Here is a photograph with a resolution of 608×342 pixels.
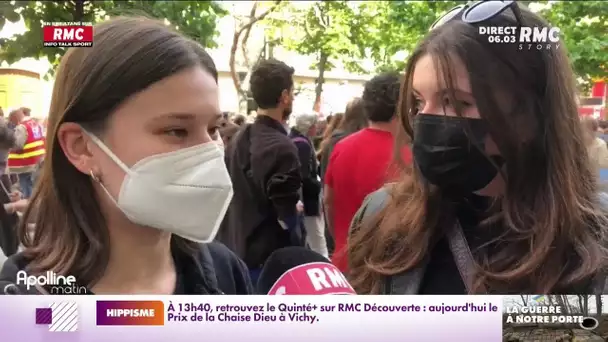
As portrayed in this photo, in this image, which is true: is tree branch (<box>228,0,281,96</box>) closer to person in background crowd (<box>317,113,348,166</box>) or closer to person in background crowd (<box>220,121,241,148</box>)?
person in background crowd (<box>220,121,241,148</box>)

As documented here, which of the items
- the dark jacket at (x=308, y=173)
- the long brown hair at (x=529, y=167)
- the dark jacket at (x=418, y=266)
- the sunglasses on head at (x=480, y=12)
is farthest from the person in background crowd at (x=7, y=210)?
the sunglasses on head at (x=480, y=12)

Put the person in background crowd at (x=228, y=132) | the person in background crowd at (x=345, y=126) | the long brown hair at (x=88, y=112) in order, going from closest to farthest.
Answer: the long brown hair at (x=88, y=112), the person in background crowd at (x=228, y=132), the person in background crowd at (x=345, y=126)

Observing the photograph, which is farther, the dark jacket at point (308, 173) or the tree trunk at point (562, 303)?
the dark jacket at point (308, 173)

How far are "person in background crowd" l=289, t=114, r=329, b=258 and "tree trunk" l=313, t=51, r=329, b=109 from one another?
0.05m

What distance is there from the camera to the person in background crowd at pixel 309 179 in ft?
5.53

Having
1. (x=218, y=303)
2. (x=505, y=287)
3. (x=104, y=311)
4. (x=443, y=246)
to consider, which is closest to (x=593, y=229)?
(x=505, y=287)

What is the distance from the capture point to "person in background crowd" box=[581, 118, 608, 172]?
152cm

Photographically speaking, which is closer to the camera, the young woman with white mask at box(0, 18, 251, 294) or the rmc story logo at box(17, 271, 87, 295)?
the young woman with white mask at box(0, 18, 251, 294)

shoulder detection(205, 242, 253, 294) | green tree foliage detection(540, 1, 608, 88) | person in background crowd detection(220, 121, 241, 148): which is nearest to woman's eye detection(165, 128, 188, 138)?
person in background crowd detection(220, 121, 241, 148)

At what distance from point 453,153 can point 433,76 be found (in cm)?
20

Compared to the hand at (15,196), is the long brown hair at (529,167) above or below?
above

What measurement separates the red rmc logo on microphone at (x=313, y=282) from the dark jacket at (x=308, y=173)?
0.21m

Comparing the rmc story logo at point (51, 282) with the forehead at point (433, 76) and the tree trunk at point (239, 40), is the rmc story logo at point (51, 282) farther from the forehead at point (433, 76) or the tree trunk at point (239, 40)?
the forehead at point (433, 76)

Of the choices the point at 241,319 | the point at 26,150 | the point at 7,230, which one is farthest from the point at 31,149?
the point at 241,319
